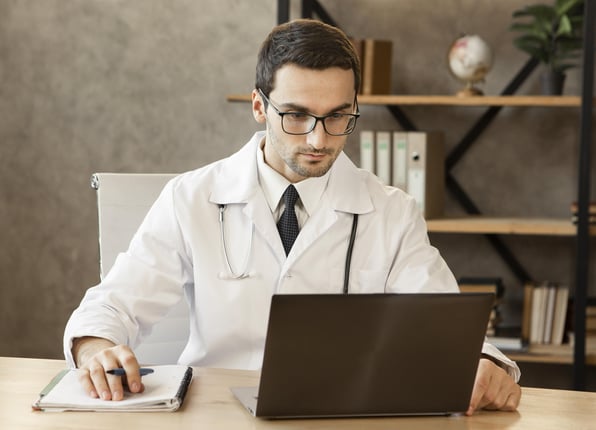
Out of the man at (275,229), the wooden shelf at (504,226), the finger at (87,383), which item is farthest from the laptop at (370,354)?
the wooden shelf at (504,226)

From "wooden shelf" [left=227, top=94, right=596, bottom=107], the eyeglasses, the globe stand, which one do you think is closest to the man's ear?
the eyeglasses

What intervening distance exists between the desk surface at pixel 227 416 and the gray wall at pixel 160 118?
1.94 m

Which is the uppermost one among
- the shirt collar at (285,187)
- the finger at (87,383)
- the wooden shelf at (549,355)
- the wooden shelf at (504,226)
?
the shirt collar at (285,187)

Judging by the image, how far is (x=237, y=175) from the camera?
183cm

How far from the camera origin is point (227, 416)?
123cm

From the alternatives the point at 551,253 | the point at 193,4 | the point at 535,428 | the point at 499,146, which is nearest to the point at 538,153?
the point at 499,146

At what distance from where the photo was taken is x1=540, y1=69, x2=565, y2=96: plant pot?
299cm

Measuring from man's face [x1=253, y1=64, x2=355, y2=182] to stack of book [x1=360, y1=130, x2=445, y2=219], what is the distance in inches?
53.2

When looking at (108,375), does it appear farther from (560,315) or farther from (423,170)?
(560,315)

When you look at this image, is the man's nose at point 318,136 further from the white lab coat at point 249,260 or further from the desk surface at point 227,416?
the desk surface at point 227,416

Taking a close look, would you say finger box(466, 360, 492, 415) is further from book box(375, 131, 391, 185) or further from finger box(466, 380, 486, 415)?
book box(375, 131, 391, 185)

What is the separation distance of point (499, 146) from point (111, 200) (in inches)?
68.3

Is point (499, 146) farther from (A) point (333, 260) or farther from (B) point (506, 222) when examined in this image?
(A) point (333, 260)

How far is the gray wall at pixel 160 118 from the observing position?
3252 mm
